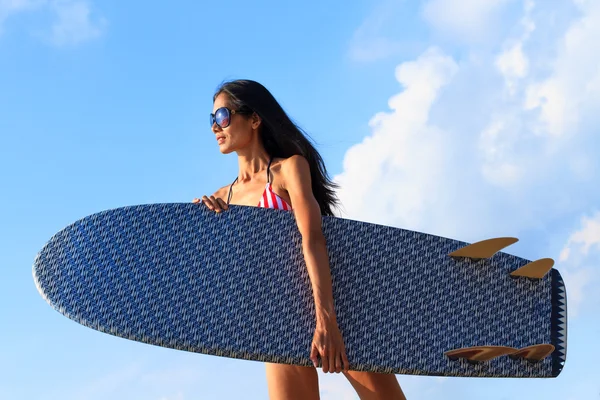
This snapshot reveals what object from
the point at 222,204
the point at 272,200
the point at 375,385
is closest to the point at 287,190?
the point at 272,200

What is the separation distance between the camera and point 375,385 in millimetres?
2867

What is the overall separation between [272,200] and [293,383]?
727mm

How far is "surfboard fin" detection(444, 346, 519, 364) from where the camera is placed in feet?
9.38

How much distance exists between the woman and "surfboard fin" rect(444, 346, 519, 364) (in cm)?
26

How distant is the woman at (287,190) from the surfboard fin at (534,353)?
52 centimetres

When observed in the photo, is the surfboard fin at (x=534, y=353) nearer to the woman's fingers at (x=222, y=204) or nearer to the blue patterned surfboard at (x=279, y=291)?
the blue patterned surfboard at (x=279, y=291)

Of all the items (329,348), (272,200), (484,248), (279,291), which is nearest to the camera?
(329,348)

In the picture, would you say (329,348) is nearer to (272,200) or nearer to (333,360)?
(333,360)

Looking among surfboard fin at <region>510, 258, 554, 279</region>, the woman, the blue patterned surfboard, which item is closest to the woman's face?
the woman

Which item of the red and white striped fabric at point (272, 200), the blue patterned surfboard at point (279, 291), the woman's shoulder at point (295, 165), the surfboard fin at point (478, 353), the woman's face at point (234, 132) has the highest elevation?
the woman's face at point (234, 132)

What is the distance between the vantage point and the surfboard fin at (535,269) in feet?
10.5

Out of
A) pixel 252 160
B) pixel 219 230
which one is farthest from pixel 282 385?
pixel 252 160

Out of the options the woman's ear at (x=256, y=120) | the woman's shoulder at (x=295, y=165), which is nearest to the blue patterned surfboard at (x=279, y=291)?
the woman's shoulder at (x=295, y=165)

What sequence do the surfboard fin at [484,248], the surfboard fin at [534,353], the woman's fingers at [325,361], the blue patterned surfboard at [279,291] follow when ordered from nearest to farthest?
the woman's fingers at [325,361] → the blue patterned surfboard at [279,291] → the surfboard fin at [534,353] → the surfboard fin at [484,248]
